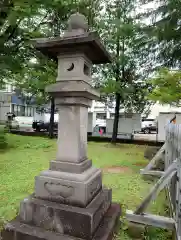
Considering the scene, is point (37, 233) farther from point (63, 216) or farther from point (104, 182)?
point (104, 182)

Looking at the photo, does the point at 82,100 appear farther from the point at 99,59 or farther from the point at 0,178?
the point at 0,178

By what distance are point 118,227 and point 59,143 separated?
178 centimetres

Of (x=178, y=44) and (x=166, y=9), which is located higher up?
(x=166, y=9)

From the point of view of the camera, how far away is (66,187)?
2.82 metres

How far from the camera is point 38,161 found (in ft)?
24.0

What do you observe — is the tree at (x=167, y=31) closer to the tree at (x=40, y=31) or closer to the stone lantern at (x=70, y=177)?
the tree at (x=40, y=31)

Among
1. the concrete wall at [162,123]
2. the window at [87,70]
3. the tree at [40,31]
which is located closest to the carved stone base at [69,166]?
the window at [87,70]

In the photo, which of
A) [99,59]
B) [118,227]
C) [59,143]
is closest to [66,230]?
[118,227]

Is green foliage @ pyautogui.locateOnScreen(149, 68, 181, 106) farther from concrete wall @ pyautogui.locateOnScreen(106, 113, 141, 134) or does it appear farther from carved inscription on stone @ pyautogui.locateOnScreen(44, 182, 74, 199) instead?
concrete wall @ pyautogui.locateOnScreen(106, 113, 141, 134)

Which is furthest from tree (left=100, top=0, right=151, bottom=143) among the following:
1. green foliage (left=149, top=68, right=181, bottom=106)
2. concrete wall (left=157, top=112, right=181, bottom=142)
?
green foliage (left=149, top=68, right=181, bottom=106)

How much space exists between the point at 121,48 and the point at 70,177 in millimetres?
10404

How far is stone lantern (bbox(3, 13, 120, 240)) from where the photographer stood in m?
2.64

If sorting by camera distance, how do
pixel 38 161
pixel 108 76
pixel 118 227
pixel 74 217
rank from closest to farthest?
pixel 74 217
pixel 118 227
pixel 38 161
pixel 108 76

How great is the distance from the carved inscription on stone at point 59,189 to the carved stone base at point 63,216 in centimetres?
15
